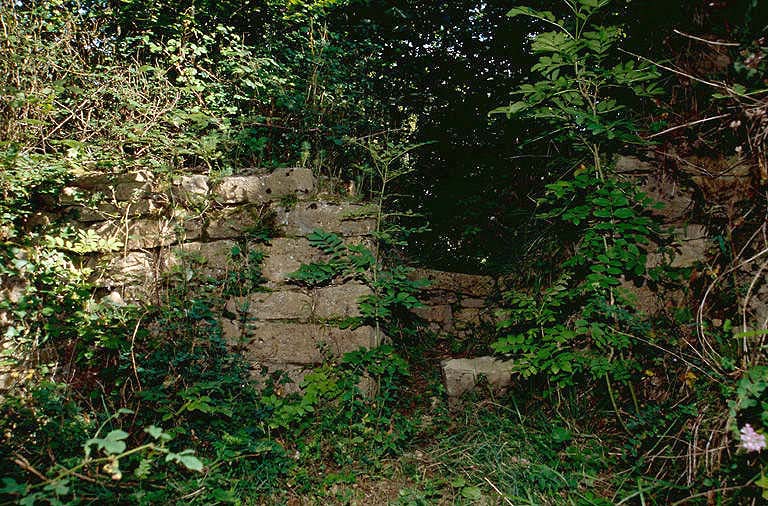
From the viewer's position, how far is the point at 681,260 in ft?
8.75

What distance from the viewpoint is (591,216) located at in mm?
2791

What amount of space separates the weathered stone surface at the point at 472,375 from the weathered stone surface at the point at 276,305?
1.15 meters

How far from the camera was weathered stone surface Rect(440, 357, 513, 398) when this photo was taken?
123 inches

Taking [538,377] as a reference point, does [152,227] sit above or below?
above

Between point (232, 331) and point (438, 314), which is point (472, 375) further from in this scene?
point (232, 331)

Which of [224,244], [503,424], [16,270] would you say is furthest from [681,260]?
[16,270]

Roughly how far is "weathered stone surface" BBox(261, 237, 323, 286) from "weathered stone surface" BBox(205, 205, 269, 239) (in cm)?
21

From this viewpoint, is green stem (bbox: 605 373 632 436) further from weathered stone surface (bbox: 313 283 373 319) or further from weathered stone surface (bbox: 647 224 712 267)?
weathered stone surface (bbox: 313 283 373 319)

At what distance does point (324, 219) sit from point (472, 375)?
1.59 meters

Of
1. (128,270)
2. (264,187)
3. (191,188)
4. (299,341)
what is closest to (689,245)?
(299,341)

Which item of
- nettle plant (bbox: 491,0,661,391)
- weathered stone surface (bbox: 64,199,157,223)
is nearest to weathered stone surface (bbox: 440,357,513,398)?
nettle plant (bbox: 491,0,661,391)

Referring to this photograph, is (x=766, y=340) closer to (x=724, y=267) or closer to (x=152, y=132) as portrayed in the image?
(x=724, y=267)

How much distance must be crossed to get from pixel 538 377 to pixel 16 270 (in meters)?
3.76

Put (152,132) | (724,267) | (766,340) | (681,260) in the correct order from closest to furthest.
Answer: (766,340) → (724,267) → (681,260) → (152,132)
